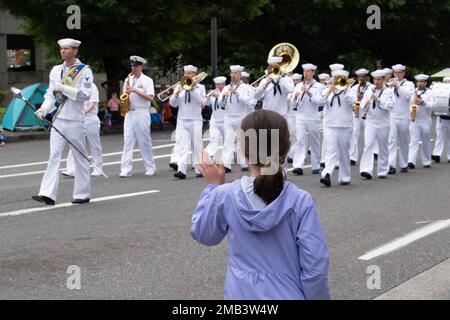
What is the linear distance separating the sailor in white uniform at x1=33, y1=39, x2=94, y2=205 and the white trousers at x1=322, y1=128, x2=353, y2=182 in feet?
13.2

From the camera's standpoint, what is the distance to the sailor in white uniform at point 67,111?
35.1 ft

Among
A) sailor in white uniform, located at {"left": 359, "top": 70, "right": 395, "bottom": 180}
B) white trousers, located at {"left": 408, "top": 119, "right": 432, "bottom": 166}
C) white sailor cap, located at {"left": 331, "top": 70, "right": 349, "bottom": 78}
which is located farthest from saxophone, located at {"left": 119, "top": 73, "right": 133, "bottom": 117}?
white trousers, located at {"left": 408, "top": 119, "right": 432, "bottom": 166}

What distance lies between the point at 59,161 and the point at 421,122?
8.51 meters

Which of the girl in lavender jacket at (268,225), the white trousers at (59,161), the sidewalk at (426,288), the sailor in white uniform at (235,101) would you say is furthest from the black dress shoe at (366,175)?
the girl in lavender jacket at (268,225)

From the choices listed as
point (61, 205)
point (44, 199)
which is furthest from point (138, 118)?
point (44, 199)

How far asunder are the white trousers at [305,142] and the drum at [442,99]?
2631 mm

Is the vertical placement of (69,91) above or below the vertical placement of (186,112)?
above

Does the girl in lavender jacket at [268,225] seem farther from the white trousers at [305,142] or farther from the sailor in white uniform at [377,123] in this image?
the white trousers at [305,142]

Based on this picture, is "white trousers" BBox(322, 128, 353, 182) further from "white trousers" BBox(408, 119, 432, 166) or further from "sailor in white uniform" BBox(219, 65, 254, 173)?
"white trousers" BBox(408, 119, 432, 166)

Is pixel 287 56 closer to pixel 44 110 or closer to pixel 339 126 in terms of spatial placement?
pixel 339 126

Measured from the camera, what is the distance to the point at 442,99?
16797 mm

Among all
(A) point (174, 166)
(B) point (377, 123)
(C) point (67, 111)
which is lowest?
(A) point (174, 166)

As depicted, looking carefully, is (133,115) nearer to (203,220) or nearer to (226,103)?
(226,103)
